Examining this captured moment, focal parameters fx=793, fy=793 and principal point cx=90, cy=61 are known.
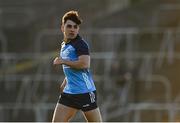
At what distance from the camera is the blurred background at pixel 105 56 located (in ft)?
51.1

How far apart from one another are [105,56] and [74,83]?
318 inches

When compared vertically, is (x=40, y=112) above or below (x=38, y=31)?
below

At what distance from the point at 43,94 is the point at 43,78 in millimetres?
389

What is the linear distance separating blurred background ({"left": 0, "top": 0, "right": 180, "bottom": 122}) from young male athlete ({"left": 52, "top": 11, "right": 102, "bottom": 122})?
5562 millimetres

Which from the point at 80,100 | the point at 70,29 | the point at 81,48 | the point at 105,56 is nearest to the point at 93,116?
the point at 80,100

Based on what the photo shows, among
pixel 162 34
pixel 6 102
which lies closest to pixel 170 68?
pixel 162 34

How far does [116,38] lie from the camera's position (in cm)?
1784

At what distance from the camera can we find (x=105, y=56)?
56.7 feet

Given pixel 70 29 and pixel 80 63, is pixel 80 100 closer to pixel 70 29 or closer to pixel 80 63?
pixel 80 63

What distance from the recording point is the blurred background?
51.1 ft

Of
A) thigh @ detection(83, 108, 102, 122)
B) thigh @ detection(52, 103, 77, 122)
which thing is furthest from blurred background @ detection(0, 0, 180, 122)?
thigh @ detection(52, 103, 77, 122)

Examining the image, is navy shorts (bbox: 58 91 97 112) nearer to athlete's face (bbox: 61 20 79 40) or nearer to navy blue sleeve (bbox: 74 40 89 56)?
navy blue sleeve (bbox: 74 40 89 56)

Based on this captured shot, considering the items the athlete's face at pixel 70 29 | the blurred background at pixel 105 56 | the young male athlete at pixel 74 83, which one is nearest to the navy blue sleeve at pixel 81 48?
the young male athlete at pixel 74 83

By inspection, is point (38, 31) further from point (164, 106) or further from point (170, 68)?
point (164, 106)
